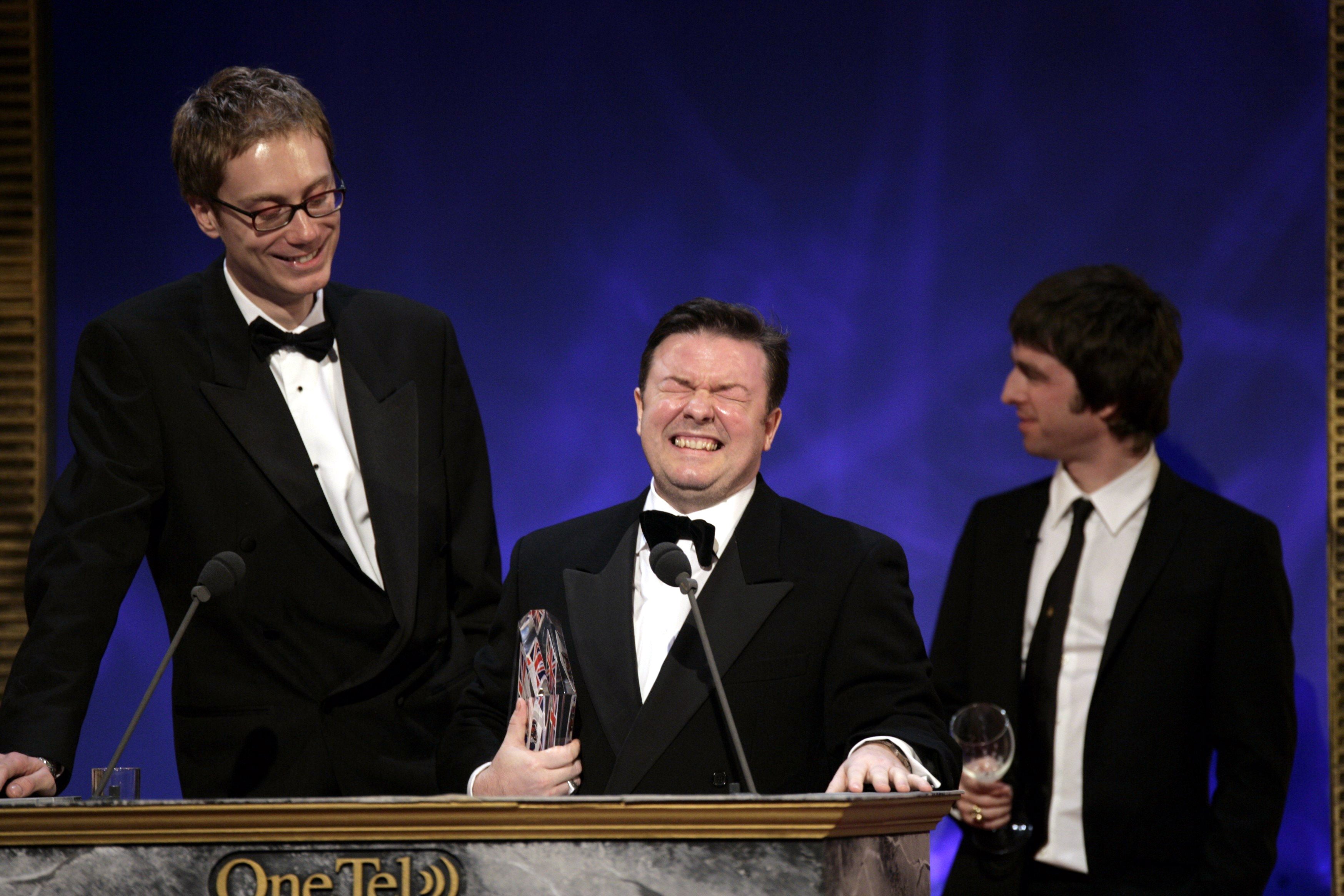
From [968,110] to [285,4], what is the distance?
2.26 metres

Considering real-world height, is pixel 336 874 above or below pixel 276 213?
below

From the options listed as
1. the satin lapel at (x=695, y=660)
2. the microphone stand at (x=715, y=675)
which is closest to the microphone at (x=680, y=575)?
the microphone stand at (x=715, y=675)

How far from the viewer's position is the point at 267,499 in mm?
2791

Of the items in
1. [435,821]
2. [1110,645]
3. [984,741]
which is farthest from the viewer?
[1110,645]

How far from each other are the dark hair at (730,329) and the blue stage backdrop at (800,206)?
6.02 ft

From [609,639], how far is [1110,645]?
1.43m

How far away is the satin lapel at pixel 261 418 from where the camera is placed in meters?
2.78

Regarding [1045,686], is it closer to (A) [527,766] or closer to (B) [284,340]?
(A) [527,766]

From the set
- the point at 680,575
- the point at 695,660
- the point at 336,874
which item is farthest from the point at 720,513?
the point at 336,874

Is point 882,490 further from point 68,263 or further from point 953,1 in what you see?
point 68,263

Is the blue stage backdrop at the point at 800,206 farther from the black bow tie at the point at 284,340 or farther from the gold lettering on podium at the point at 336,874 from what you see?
the gold lettering on podium at the point at 336,874

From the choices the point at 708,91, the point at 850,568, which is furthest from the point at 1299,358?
the point at 850,568

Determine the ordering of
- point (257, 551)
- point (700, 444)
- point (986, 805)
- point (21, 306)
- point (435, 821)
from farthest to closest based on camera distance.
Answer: point (21, 306)
point (986, 805)
point (257, 551)
point (700, 444)
point (435, 821)

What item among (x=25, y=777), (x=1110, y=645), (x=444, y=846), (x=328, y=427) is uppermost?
(x=328, y=427)
